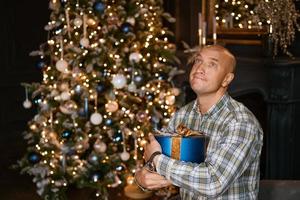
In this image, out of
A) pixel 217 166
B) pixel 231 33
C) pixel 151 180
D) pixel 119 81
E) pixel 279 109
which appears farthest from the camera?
pixel 231 33

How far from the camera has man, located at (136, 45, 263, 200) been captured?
1483 millimetres

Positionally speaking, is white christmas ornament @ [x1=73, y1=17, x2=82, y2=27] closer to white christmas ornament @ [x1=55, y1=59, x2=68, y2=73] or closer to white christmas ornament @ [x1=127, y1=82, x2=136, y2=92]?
white christmas ornament @ [x1=55, y1=59, x2=68, y2=73]

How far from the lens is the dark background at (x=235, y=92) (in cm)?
428

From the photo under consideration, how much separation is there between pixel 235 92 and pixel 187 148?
10.3 ft

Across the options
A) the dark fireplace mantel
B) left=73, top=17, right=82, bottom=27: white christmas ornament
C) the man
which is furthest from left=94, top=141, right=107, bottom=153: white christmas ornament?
the man

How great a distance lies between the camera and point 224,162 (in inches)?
58.6

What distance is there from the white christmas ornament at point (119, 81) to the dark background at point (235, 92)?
4.52 feet

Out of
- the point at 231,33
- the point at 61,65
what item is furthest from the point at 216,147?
the point at 231,33

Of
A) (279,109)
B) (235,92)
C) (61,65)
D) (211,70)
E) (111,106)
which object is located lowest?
(279,109)

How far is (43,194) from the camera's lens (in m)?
3.62

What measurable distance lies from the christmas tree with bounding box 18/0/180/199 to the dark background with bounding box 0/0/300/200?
2.42 feet

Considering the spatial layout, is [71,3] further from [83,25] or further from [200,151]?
[200,151]

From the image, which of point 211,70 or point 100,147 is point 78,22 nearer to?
point 100,147

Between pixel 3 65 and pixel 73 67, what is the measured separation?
105 inches
